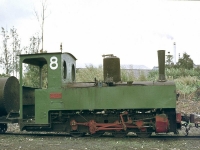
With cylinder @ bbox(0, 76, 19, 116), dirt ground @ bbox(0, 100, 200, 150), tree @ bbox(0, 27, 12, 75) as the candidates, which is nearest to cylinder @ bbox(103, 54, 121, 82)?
dirt ground @ bbox(0, 100, 200, 150)

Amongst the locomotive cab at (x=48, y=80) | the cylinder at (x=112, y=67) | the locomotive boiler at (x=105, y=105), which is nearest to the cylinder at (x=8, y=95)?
the locomotive cab at (x=48, y=80)

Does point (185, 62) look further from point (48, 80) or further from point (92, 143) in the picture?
point (92, 143)

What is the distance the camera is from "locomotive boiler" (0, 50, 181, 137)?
8.72 meters

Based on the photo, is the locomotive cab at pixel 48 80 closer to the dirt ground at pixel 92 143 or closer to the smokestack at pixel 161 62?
the dirt ground at pixel 92 143

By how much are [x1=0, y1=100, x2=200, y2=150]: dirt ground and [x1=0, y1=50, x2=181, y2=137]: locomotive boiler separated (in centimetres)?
32

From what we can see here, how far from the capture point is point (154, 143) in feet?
26.5

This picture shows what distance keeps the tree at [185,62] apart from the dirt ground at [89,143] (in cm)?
2202

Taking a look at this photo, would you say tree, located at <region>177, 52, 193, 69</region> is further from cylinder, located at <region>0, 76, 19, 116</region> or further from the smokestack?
cylinder, located at <region>0, 76, 19, 116</region>

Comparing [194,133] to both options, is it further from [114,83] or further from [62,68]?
[62,68]

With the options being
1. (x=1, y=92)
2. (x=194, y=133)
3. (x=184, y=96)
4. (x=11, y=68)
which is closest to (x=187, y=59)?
(x=184, y=96)

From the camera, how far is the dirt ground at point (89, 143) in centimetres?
753

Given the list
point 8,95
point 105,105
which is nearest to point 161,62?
point 105,105

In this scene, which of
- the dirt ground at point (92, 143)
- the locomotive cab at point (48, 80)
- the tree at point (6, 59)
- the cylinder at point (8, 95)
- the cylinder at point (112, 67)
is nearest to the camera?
the dirt ground at point (92, 143)

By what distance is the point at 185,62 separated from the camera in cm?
3128
